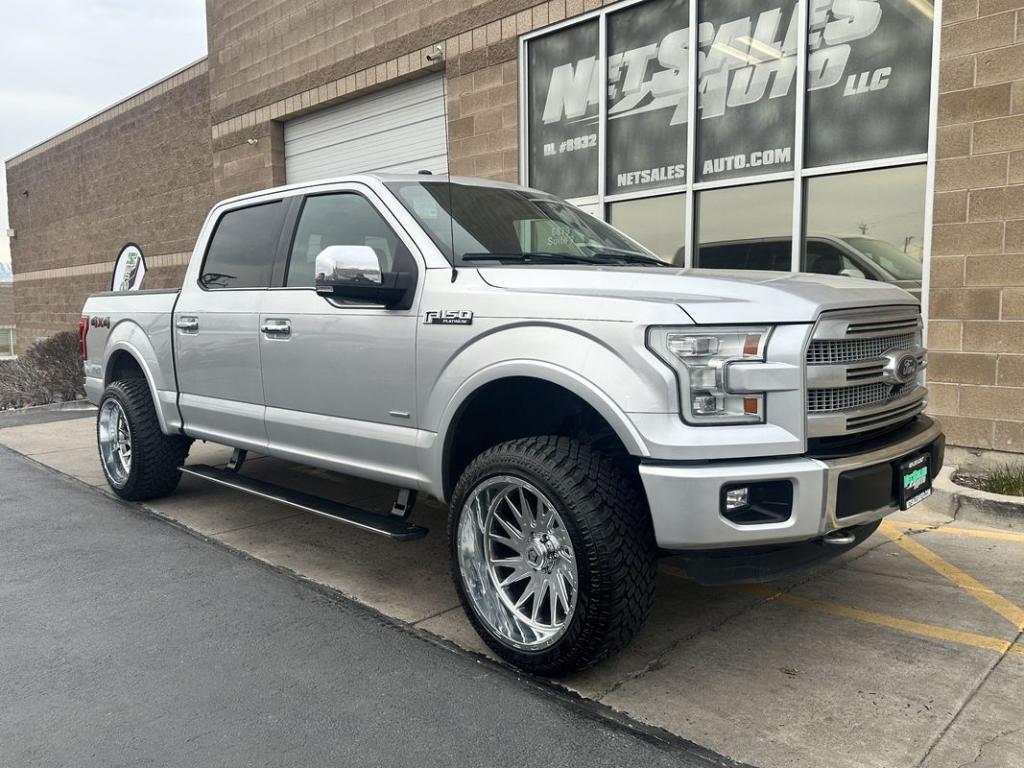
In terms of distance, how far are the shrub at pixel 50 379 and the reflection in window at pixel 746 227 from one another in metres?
10.2

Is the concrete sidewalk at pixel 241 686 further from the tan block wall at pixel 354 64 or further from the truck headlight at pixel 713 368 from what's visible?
the tan block wall at pixel 354 64

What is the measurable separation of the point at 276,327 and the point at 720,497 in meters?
2.74

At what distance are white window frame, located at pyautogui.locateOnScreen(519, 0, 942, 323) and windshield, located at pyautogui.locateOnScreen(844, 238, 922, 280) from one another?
115 mm

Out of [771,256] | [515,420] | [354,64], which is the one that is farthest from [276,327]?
[354,64]

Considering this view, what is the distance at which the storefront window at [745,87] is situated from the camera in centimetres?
755

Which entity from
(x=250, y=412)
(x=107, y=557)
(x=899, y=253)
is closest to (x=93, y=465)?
(x=107, y=557)

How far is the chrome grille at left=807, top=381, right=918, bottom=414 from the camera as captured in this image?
2982 millimetres

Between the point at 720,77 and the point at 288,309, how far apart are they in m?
5.37

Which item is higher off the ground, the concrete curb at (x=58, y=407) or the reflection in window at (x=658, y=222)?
the reflection in window at (x=658, y=222)

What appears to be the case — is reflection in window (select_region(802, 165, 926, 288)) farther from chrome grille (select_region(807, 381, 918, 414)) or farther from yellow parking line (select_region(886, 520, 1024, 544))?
chrome grille (select_region(807, 381, 918, 414))

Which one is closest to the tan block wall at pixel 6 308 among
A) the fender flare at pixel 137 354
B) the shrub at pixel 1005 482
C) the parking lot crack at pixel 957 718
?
the fender flare at pixel 137 354

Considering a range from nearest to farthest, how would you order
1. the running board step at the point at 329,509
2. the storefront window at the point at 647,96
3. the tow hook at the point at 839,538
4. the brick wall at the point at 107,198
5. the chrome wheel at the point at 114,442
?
1. the tow hook at the point at 839,538
2. the running board step at the point at 329,509
3. the chrome wheel at the point at 114,442
4. the storefront window at the point at 647,96
5. the brick wall at the point at 107,198

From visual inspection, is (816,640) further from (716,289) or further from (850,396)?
(716,289)

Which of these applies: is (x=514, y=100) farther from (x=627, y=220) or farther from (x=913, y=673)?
(x=913, y=673)
